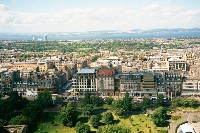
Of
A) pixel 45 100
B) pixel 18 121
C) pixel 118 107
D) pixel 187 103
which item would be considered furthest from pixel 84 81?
pixel 18 121

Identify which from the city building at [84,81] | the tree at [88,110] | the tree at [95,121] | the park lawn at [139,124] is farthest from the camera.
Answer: the city building at [84,81]

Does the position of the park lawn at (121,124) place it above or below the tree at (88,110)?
below

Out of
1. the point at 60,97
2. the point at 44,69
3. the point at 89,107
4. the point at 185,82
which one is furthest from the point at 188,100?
the point at 44,69

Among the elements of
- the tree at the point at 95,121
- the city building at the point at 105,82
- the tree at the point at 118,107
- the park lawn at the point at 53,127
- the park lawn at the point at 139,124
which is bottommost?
the park lawn at the point at 53,127

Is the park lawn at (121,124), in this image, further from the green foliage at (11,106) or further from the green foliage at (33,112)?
the green foliage at (11,106)

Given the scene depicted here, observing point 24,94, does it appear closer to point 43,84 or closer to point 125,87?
point 43,84

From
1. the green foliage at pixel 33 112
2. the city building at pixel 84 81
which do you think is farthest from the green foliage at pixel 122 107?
the city building at pixel 84 81

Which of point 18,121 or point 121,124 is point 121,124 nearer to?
point 121,124

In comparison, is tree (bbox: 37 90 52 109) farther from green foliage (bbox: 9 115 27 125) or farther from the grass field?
green foliage (bbox: 9 115 27 125)
